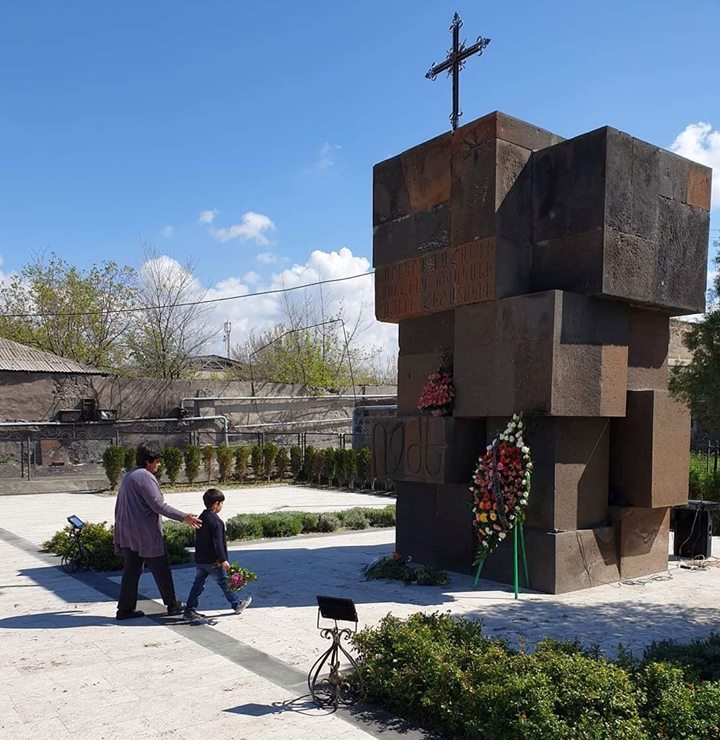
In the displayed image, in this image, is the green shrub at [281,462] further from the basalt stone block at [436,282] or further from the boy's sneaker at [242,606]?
the boy's sneaker at [242,606]

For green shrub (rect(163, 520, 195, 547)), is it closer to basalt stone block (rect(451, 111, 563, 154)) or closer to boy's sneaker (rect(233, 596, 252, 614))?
boy's sneaker (rect(233, 596, 252, 614))

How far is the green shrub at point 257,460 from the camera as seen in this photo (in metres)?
24.1

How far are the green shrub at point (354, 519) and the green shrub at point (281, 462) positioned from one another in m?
10.9

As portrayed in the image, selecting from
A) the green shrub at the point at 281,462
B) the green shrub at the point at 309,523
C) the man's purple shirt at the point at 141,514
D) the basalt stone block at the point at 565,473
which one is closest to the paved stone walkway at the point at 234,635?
the man's purple shirt at the point at 141,514

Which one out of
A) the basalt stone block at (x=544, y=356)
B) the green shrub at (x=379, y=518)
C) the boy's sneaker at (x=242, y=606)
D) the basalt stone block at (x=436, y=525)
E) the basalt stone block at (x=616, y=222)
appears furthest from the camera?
the green shrub at (x=379, y=518)

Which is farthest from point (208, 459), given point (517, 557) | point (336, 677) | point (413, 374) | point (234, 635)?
point (336, 677)

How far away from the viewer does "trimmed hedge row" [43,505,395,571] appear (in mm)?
9758

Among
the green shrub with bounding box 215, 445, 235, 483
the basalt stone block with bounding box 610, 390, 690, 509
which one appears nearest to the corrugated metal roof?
the green shrub with bounding box 215, 445, 235, 483

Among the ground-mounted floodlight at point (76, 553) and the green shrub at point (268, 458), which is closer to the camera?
the ground-mounted floodlight at point (76, 553)

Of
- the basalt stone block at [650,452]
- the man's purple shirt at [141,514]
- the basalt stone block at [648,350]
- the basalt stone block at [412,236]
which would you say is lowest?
the man's purple shirt at [141,514]

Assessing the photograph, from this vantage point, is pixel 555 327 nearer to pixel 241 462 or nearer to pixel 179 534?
pixel 179 534

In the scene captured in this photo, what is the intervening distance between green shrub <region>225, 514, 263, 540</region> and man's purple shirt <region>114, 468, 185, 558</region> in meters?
4.99

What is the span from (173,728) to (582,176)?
689 centimetres

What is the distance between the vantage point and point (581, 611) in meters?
7.39
